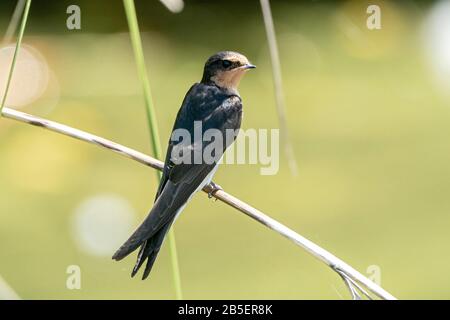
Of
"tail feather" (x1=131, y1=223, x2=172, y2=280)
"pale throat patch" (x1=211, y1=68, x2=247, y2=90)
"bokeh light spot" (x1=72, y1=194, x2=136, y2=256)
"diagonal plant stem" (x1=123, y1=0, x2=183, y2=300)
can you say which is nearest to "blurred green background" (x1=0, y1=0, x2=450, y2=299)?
"bokeh light spot" (x1=72, y1=194, x2=136, y2=256)

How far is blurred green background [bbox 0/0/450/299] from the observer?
2639mm

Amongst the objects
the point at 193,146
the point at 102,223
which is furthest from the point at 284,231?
the point at 102,223

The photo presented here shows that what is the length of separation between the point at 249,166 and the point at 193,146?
221cm

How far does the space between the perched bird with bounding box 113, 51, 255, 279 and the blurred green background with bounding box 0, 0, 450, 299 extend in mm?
1134

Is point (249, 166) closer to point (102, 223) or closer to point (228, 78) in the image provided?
point (102, 223)

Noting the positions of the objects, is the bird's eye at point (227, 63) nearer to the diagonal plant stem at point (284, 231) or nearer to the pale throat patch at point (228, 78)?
the pale throat patch at point (228, 78)

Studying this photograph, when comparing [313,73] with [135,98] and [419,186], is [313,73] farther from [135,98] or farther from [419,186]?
[419,186]

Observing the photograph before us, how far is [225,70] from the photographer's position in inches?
51.2

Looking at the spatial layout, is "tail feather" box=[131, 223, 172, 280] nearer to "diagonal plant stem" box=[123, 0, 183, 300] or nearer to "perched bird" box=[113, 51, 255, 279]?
"perched bird" box=[113, 51, 255, 279]

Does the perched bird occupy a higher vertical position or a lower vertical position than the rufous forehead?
lower

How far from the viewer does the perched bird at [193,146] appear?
0.98 m

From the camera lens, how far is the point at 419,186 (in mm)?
3305

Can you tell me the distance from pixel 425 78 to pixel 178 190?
3.82 m
